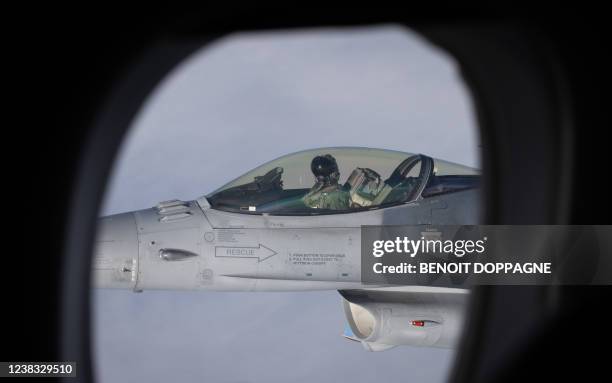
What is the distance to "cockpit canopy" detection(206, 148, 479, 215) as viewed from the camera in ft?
22.9

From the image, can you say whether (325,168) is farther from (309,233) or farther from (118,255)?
(118,255)

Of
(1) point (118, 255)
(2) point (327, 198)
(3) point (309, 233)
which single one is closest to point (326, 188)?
(2) point (327, 198)

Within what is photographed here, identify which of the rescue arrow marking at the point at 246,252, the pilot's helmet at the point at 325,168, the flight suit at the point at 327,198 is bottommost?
the rescue arrow marking at the point at 246,252

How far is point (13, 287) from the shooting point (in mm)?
2152

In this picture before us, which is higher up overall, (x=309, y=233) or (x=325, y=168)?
(x=325, y=168)

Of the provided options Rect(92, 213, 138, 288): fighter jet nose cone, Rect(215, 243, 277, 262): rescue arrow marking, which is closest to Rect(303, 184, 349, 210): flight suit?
Rect(215, 243, 277, 262): rescue arrow marking

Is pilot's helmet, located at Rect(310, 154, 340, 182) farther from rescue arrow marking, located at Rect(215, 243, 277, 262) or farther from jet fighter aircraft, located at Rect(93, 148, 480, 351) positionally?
rescue arrow marking, located at Rect(215, 243, 277, 262)

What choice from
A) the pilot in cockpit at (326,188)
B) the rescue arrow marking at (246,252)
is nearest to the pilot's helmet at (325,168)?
the pilot in cockpit at (326,188)

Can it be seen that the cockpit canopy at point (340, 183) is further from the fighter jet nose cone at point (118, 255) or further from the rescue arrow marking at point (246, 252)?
the fighter jet nose cone at point (118, 255)

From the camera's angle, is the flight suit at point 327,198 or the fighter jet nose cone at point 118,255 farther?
the flight suit at point 327,198

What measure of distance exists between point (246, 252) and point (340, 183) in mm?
1048

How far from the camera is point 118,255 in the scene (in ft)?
22.4

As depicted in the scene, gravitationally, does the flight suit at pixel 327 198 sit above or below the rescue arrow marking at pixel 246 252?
above

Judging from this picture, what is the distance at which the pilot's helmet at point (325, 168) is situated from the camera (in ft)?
22.7
